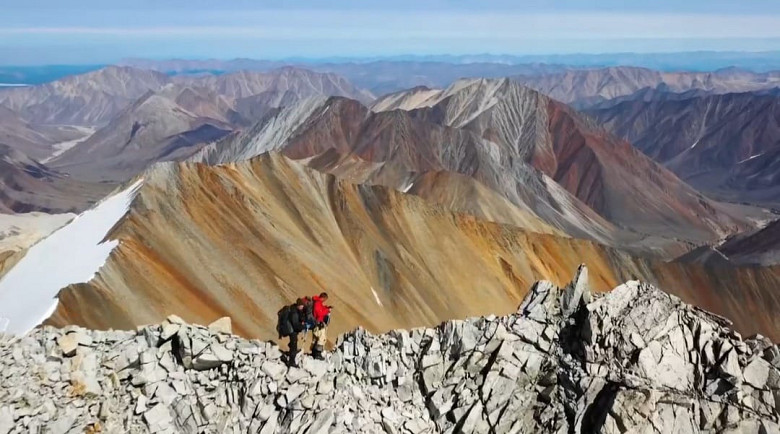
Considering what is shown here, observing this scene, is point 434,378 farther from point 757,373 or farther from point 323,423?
point 757,373

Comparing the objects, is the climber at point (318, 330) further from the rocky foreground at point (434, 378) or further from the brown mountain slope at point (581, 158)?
the brown mountain slope at point (581, 158)

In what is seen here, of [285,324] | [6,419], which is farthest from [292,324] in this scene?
[6,419]

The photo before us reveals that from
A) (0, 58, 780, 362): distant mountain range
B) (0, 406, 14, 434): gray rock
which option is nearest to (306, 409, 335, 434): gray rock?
(0, 406, 14, 434): gray rock

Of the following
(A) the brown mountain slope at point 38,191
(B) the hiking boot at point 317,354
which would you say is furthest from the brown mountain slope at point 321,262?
(A) the brown mountain slope at point 38,191

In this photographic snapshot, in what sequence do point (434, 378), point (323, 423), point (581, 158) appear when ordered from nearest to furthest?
point (323, 423), point (434, 378), point (581, 158)

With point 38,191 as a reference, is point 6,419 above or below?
below

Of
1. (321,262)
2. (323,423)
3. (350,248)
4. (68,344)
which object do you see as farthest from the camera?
(350,248)

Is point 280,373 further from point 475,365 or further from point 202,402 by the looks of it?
point 475,365
